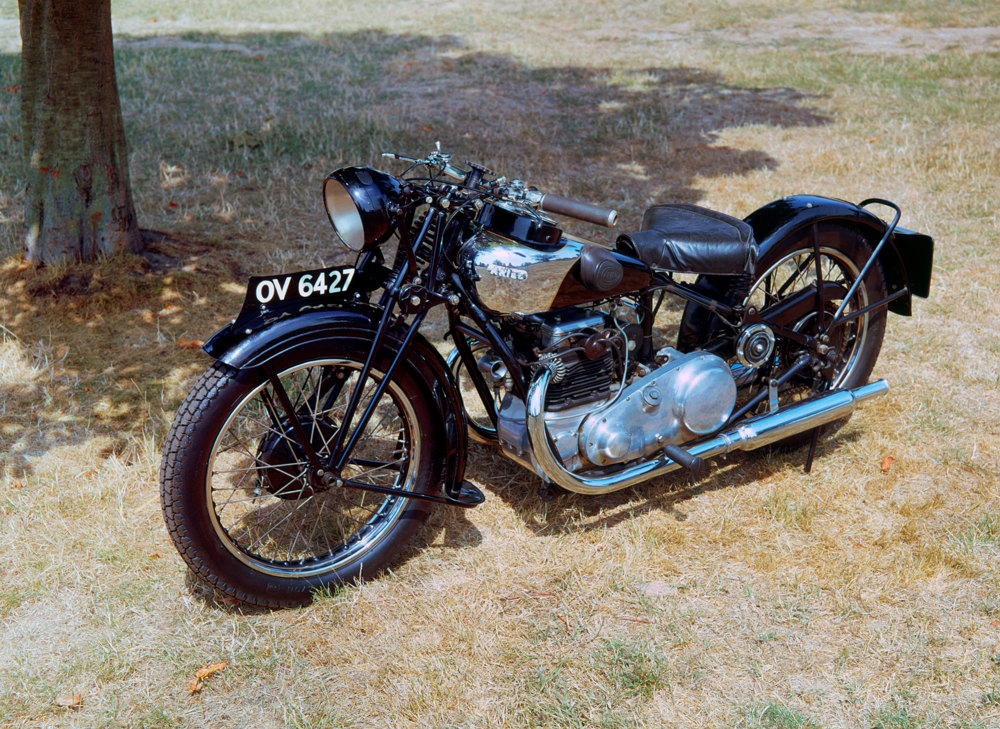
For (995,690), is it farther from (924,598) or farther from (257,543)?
(257,543)

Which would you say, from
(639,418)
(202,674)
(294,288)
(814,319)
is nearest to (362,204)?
(294,288)

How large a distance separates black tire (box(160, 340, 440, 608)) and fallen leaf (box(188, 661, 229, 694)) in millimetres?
234

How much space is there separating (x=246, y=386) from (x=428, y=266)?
0.77 meters

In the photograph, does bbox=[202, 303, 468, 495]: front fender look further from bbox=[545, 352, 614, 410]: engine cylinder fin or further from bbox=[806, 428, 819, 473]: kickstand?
bbox=[806, 428, 819, 473]: kickstand

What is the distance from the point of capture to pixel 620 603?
3.39 m

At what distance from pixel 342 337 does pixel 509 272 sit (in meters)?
0.62

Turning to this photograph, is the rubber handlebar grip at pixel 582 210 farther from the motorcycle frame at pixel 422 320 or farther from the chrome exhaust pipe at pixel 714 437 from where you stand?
the chrome exhaust pipe at pixel 714 437

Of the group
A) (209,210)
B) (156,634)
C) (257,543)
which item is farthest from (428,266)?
(209,210)

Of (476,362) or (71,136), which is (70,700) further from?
(71,136)

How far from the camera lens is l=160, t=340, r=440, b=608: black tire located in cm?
298

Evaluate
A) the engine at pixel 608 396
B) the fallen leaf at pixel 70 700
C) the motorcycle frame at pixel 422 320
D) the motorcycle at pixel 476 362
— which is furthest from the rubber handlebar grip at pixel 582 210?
the fallen leaf at pixel 70 700

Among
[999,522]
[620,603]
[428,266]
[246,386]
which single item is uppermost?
[428,266]

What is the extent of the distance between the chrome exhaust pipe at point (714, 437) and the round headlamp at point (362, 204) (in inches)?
32.8

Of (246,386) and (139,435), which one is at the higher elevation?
(246,386)
